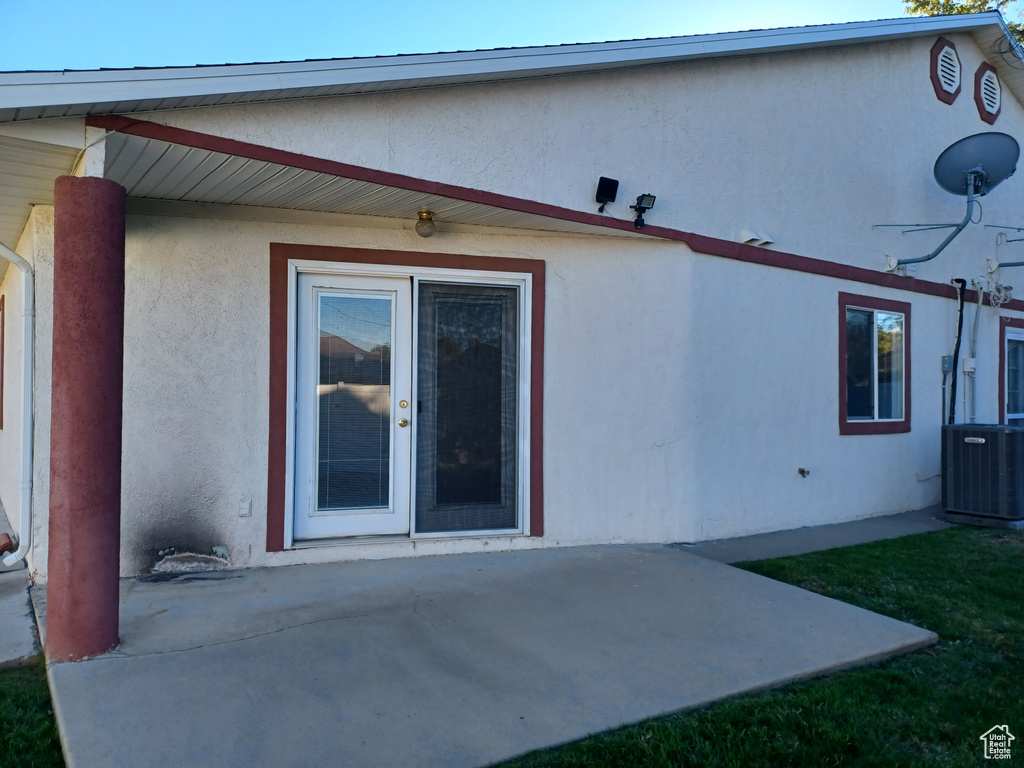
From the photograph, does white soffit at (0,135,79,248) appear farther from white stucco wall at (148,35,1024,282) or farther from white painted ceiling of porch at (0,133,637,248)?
white stucco wall at (148,35,1024,282)

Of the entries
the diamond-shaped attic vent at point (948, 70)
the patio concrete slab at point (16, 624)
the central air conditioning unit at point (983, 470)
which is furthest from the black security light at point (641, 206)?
the diamond-shaped attic vent at point (948, 70)

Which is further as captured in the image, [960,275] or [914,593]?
[960,275]

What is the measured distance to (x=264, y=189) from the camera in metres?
5.05

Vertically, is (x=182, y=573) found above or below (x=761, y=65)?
below

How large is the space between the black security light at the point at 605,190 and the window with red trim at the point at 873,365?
3475 mm

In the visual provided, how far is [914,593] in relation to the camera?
213 inches

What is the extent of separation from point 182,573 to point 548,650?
9.21ft

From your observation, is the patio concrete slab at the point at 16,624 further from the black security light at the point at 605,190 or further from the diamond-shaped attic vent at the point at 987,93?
the diamond-shaped attic vent at the point at 987,93

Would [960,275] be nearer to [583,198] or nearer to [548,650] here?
[583,198]

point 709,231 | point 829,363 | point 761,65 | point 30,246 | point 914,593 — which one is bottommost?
point 914,593

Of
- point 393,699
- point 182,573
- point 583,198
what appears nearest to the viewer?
point 393,699

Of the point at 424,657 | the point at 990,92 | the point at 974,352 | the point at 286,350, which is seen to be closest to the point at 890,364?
the point at 974,352

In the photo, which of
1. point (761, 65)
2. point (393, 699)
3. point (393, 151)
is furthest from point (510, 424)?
point (761, 65)

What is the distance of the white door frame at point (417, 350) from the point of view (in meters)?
5.74
